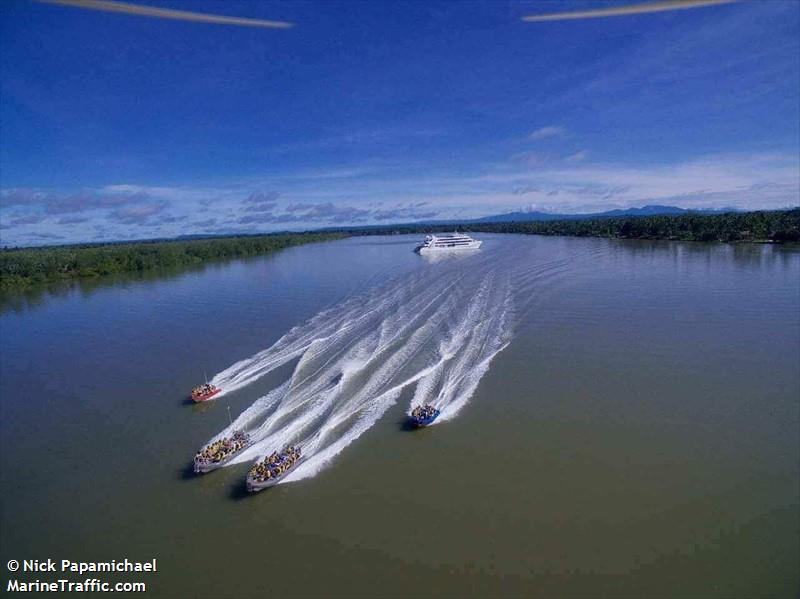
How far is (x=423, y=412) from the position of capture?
37.0ft

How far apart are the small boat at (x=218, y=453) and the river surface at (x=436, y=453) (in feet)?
0.69

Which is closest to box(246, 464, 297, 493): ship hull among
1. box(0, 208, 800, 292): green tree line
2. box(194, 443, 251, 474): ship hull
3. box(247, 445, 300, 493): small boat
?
box(247, 445, 300, 493): small boat

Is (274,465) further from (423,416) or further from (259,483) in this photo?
(423,416)

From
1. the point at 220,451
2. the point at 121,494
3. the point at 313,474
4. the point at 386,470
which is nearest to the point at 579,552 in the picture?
the point at 386,470

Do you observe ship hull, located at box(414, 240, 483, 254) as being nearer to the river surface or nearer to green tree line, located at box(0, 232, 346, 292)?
green tree line, located at box(0, 232, 346, 292)

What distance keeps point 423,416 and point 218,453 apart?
4639 millimetres

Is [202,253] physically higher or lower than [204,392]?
higher

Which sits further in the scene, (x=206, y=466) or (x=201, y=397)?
(x=201, y=397)

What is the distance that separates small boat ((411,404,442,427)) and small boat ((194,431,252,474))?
3885 millimetres

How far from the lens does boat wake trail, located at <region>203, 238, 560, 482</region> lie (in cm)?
1136

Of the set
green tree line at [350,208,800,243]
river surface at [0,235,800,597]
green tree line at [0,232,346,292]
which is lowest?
river surface at [0,235,800,597]

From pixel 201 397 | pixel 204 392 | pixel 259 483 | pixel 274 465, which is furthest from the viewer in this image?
pixel 204 392

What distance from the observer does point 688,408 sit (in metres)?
11.6

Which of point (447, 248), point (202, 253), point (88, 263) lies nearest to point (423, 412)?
point (88, 263)
